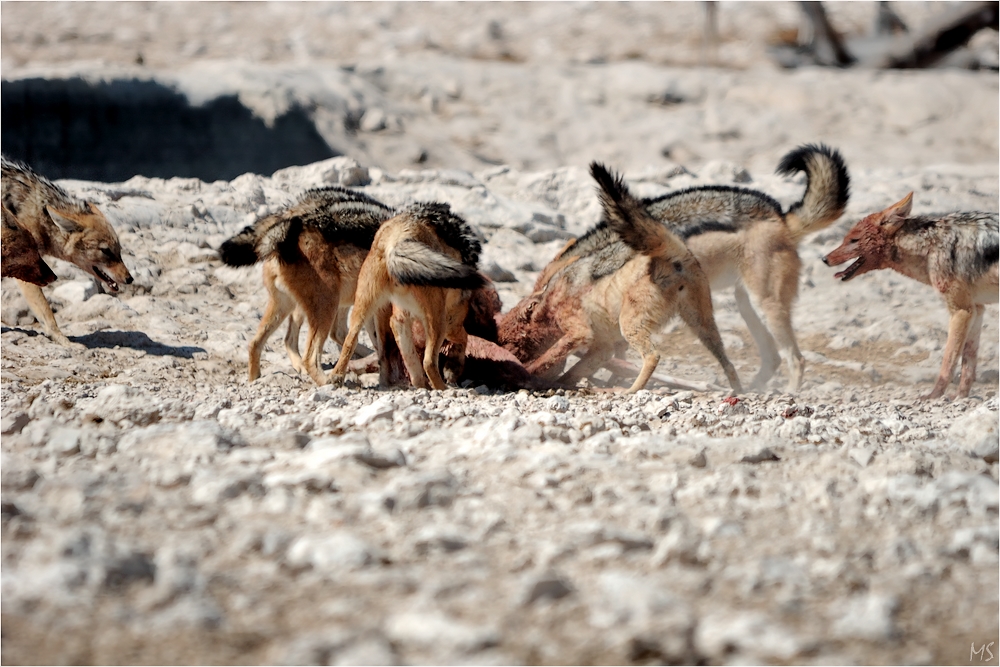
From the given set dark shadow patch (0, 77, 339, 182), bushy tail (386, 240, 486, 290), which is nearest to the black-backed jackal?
bushy tail (386, 240, 486, 290)

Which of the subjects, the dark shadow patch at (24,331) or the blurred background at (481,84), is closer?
the dark shadow patch at (24,331)

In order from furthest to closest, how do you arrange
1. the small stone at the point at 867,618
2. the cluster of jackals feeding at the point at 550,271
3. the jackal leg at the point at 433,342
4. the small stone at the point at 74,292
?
the small stone at the point at 74,292, the cluster of jackals feeding at the point at 550,271, the jackal leg at the point at 433,342, the small stone at the point at 867,618

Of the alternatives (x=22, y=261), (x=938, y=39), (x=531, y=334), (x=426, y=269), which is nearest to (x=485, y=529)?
(x=426, y=269)

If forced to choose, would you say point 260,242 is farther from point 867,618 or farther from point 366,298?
point 867,618

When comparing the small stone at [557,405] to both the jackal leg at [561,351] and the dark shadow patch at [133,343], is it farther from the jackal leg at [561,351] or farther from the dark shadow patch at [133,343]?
the dark shadow patch at [133,343]

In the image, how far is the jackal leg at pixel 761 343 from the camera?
29.2ft

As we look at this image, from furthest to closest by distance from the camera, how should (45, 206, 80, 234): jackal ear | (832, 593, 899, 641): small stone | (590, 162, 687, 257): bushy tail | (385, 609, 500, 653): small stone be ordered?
1. (45, 206, 80, 234): jackal ear
2. (590, 162, 687, 257): bushy tail
3. (832, 593, 899, 641): small stone
4. (385, 609, 500, 653): small stone

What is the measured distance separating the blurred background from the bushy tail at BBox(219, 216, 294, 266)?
8.56 m

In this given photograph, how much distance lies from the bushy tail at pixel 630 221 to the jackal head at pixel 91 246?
456 centimetres

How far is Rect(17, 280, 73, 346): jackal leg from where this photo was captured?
8.02m

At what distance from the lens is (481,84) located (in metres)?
20.7

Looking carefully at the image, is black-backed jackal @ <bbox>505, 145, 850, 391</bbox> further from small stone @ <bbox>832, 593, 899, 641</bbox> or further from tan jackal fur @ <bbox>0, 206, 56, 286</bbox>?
small stone @ <bbox>832, 593, 899, 641</bbox>

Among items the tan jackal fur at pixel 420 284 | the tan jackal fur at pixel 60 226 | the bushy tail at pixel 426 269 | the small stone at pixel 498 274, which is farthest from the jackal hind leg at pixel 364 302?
the small stone at pixel 498 274

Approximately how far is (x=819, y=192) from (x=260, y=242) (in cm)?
501
